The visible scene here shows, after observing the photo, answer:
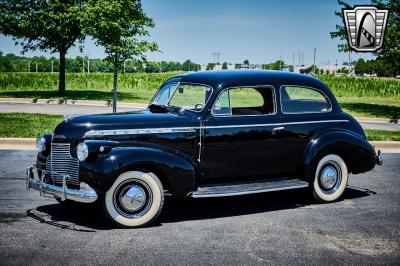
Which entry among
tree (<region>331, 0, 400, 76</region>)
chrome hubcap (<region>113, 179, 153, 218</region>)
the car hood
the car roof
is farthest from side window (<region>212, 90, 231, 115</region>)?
tree (<region>331, 0, 400, 76</region>)

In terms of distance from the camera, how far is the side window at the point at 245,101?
636 cm

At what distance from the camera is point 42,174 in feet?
19.8

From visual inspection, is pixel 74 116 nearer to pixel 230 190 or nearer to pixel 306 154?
pixel 230 190

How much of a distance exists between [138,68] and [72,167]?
15.6 meters

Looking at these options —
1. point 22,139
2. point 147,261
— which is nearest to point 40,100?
point 22,139

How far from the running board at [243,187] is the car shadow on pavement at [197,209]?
15.4 inches

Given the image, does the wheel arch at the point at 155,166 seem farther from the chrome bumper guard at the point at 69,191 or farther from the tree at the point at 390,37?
the tree at the point at 390,37

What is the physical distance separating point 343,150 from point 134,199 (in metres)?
3.26

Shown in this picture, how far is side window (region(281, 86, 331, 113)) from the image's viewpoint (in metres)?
6.89

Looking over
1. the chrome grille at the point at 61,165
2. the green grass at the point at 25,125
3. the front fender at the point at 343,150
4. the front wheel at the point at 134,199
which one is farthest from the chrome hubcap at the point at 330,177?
the green grass at the point at 25,125

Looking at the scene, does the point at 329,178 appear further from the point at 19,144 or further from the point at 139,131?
the point at 19,144

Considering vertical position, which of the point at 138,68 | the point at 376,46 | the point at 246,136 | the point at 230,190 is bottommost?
the point at 230,190

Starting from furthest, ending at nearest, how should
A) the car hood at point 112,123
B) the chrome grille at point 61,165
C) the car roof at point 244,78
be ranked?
the car roof at point 244,78 < the car hood at point 112,123 < the chrome grille at point 61,165

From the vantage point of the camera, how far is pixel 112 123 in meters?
5.82
